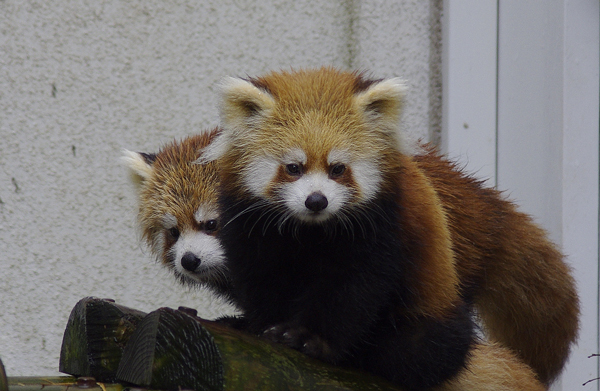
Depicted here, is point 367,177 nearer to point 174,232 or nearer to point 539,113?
point 174,232

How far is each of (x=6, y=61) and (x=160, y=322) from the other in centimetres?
218

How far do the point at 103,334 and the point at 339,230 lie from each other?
0.70m

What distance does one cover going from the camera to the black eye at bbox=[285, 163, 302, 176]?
6.43 ft

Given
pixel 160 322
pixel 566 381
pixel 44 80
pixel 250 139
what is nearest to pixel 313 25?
pixel 44 80

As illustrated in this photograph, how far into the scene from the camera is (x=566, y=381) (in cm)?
325

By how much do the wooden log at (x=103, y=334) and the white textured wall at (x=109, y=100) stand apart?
147cm

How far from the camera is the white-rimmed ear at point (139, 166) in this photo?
9.12 feet

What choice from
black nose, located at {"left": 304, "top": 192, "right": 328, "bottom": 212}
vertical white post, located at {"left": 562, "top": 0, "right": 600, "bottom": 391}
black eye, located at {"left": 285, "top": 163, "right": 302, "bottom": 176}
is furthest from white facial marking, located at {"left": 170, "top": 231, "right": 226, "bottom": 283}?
vertical white post, located at {"left": 562, "top": 0, "right": 600, "bottom": 391}

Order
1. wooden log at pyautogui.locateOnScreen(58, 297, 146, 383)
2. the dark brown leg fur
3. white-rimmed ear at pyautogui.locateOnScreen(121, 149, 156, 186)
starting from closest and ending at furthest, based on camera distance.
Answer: wooden log at pyautogui.locateOnScreen(58, 297, 146, 383), the dark brown leg fur, white-rimmed ear at pyautogui.locateOnScreen(121, 149, 156, 186)

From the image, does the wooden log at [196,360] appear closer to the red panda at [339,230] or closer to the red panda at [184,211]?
the red panda at [339,230]

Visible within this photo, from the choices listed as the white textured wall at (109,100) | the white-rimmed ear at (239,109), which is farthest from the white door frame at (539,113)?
the white-rimmed ear at (239,109)

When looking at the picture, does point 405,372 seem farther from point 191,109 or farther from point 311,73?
point 191,109

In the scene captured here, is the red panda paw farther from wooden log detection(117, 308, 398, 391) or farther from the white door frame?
the white door frame

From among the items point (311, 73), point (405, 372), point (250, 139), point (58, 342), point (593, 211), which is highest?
point (311, 73)
